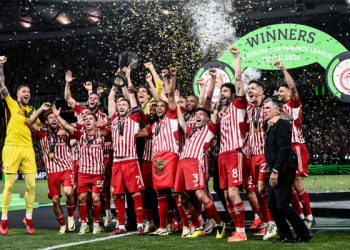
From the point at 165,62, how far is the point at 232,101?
2263 cm

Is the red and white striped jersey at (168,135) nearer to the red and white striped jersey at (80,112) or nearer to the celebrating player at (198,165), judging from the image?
the celebrating player at (198,165)

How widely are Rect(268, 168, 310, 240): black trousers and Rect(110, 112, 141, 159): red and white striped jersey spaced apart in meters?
2.16

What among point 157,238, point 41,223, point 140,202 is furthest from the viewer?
point 41,223

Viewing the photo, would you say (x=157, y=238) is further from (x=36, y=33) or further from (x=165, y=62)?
(x=36, y=33)

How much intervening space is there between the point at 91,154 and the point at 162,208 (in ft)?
4.18

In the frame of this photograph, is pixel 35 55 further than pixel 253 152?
Yes

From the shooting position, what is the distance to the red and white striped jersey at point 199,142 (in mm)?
7723

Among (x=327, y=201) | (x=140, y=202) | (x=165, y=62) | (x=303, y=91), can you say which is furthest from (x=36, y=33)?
(x=140, y=202)

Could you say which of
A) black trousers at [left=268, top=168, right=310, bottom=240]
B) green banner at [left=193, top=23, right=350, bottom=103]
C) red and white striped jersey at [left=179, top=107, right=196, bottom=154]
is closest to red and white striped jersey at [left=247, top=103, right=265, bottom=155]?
red and white striped jersey at [left=179, top=107, right=196, bottom=154]

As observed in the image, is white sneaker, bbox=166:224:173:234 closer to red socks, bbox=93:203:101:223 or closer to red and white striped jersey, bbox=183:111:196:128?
red socks, bbox=93:203:101:223

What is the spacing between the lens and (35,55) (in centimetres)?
3591

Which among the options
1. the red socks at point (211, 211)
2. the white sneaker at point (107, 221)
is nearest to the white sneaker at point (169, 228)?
the red socks at point (211, 211)

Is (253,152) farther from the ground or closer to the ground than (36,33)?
closer to the ground

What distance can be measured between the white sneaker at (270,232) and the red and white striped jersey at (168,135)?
1477 millimetres
